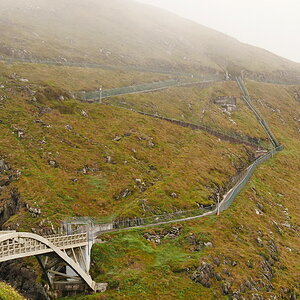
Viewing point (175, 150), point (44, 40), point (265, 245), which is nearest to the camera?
point (265, 245)

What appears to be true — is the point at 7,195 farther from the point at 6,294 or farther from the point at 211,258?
the point at 6,294

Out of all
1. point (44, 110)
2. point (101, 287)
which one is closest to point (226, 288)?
point (101, 287)

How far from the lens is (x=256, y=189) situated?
76.9 meters

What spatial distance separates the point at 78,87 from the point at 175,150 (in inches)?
1438

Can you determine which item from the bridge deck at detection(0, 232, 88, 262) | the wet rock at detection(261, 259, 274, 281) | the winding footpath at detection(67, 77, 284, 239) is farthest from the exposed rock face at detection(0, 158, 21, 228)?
the wet rock at detection(261, 259, 274, 281)

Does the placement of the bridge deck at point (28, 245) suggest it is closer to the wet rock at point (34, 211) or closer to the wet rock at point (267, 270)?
the wet rock at point (34, 211)

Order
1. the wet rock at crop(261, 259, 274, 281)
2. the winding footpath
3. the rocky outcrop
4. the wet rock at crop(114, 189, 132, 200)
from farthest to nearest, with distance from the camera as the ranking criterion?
the wet rock at crop(114, 189, 132, 200), the winding footpath, the wet rock at crop(261, 259, 274, 281), the rocky outcrop

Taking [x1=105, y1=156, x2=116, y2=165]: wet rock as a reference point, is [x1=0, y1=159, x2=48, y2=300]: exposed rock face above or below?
below

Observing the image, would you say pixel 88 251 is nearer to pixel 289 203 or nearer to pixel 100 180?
pixel 100 180

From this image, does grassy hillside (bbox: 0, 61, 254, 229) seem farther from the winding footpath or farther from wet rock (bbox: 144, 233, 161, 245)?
wet rock (bbox: 144, 233, 161, 245)

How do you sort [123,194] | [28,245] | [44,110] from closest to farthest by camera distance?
[28,245] → [123,194] → [44,110]

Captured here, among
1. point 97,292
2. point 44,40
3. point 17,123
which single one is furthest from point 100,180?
point 44,40

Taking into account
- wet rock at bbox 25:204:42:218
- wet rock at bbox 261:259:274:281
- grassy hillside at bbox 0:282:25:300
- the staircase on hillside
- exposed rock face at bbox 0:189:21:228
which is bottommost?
exposed rock face at bbox 0:189:21:228

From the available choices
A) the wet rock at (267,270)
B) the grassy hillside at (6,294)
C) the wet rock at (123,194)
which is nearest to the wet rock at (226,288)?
the wet rock at (267,270)
